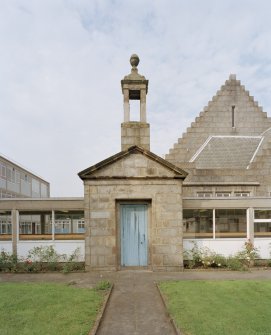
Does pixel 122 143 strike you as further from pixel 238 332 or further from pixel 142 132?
pixel 238 332

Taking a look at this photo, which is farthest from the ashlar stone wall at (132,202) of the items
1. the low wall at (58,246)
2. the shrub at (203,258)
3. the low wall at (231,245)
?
the low wall at (231,245)

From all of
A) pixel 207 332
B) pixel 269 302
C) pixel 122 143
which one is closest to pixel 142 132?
pixel 122 143

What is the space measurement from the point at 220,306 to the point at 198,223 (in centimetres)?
616

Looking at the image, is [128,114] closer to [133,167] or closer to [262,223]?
[133,167]

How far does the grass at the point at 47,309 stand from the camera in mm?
6016

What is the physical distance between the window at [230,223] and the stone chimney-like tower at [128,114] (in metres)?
4.58

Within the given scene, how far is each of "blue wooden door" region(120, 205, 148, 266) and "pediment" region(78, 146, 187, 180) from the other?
4.74 ft

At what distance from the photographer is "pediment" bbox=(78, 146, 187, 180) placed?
1218 cm

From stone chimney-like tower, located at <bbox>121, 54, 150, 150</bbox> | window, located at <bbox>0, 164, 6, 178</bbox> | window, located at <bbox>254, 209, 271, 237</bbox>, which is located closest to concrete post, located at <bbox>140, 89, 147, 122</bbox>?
stone chimney-like tower, located at <bbox>121, 54, 150, 150</bbox>

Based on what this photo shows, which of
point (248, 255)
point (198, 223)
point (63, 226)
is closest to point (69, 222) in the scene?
point (63, 226)

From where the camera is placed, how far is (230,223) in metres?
13.4

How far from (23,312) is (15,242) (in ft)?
21.7

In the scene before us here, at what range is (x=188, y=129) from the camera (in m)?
23.4

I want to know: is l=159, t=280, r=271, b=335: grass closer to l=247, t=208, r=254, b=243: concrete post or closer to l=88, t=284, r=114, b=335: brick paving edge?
l=88, t=284, r=114, b=335: brick paving edge
